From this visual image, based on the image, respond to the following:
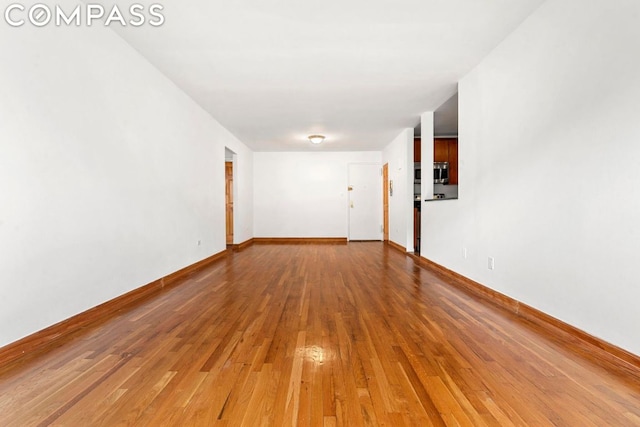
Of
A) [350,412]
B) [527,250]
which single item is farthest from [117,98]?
[527,250]

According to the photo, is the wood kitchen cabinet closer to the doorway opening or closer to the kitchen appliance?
the kitchen appliance

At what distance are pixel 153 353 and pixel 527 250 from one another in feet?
9.33

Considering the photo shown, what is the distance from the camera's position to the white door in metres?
8.84

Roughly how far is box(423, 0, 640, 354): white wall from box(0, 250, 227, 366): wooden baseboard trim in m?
3.42

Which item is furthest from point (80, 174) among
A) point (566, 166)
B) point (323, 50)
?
point (566, 166)

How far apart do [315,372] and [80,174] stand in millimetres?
2268

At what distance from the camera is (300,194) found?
890 cm

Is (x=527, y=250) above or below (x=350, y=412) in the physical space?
above

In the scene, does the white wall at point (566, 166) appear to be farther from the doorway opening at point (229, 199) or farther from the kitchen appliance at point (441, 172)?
the doorway opening at point (229, 199)

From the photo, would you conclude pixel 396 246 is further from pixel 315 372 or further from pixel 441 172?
pixel 315 372

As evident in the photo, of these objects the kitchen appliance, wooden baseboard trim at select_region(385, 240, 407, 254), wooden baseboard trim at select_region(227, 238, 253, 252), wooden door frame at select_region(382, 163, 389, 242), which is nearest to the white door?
wooden door frame at select_region(382, 163, 389, 242)

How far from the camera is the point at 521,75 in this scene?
9.09ft

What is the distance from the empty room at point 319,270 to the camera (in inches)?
60.3

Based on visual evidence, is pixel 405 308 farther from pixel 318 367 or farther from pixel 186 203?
pixel 186 203
